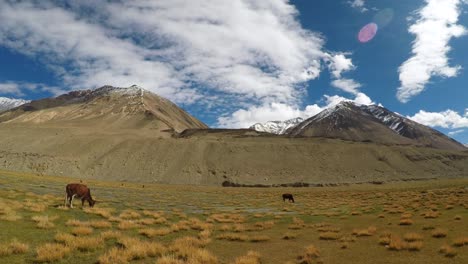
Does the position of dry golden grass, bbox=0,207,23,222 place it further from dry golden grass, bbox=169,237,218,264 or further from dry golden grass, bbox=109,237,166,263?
dry golden grass, bbox=169,237,218,264

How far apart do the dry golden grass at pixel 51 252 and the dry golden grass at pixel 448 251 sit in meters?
14.0

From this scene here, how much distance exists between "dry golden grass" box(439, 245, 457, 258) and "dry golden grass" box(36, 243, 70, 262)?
14.0 meters

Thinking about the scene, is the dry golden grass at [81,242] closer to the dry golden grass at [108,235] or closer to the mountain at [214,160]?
the dry golden grass at [108,235]

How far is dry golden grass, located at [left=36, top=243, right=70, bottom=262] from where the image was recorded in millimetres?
11438

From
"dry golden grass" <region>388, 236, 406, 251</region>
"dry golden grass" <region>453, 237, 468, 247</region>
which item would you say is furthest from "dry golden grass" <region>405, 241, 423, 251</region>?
"dry golden grass" <region>453, 237, 468, 247</region>

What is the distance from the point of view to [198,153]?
157000 mm

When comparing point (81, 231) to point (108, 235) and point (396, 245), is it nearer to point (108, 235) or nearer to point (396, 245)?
point (108, 235)

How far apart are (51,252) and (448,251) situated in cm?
1457

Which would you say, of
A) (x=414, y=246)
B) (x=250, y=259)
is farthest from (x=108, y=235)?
(x=414, y=246)

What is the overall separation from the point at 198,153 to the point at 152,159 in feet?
64.6

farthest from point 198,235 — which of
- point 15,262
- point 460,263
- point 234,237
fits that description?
point 460,263

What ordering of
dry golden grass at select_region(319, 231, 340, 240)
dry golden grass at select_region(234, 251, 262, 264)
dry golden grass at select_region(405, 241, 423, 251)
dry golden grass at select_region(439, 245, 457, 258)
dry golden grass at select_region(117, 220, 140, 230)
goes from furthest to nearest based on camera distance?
dry golden grass at select_region(319, 231, 340, 240)
dry golden grass at select_region(117, 220, 140, 230)
dry golden grass at select_region(405, 241, 423, 251)
dry golden grass at select_region(439, 245, 457, 258)
dry golden grass at select_region(234, 251, 262, 264)

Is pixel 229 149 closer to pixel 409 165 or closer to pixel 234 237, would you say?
pixel 409 165

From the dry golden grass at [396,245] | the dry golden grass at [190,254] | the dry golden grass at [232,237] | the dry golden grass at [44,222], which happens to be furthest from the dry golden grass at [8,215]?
the dry golden grass at [396,245]
